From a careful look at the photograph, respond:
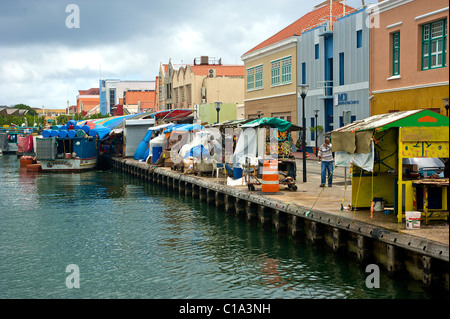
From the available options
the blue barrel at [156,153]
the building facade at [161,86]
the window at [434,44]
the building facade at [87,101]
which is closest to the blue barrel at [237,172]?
the window at [434,44]

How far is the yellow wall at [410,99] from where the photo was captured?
25.5m

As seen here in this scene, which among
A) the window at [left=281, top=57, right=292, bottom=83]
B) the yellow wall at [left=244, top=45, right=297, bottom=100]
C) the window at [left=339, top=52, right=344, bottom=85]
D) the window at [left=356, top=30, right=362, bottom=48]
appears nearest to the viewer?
the window at [left=356, top=30, right=362, bottom=48]

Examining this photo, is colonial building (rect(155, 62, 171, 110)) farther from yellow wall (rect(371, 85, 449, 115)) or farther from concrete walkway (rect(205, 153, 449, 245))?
concrete walkway (rect(205, 153, 449, 245))

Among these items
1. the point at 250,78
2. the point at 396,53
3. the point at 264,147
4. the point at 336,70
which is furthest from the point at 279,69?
the point at 264,147

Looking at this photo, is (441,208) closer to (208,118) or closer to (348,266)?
(348,266)

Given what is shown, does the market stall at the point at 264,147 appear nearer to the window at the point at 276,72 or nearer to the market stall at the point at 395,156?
the market stall at the point at 395,156

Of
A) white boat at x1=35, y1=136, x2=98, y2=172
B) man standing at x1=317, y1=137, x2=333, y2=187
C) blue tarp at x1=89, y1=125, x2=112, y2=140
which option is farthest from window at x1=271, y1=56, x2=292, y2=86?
man standing at x1=317, y1=137, x2=333, y2=187

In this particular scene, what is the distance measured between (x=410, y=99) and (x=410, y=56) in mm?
2066

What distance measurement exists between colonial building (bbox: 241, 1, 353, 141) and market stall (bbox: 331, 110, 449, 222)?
1098 inches

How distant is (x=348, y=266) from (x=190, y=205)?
12.8 metres

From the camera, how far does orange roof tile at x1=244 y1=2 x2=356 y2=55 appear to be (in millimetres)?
44459

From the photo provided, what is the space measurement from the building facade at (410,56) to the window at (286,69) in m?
14.8

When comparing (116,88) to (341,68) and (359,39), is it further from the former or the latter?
(359,39)
